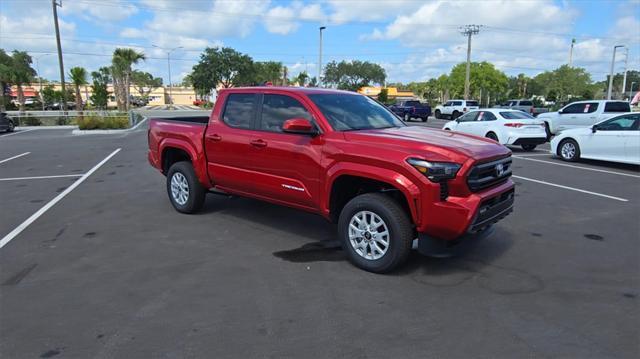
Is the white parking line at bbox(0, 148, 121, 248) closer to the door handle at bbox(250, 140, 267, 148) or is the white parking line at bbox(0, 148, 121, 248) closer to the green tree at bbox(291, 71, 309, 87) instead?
the door handle at bbox(250, 140, 267, 148)

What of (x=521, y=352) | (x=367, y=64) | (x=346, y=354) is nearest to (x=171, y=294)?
(x=346, y=354)

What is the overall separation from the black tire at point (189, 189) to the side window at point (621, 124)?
1061cm

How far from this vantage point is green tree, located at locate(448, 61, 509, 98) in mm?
77938

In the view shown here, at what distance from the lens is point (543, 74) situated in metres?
103

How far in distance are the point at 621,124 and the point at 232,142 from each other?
10.5 m

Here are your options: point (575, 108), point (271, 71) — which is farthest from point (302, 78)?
point (575, 108)

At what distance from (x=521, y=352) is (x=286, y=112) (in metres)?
3.51

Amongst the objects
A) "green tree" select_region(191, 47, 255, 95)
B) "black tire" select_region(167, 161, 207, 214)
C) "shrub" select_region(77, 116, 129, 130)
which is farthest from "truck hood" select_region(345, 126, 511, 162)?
"green tree" select_region(191, 47, 255, 95)

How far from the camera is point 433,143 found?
4395 mm

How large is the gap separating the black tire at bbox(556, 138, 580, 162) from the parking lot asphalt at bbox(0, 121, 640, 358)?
226 inches

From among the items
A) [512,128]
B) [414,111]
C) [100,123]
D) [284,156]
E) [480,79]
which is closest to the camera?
[284,156]

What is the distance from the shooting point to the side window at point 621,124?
11250 mm

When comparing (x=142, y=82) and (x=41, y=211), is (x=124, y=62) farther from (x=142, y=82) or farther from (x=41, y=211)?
(x=142, y=82)

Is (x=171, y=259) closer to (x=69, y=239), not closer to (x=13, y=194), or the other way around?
(x=69, y=239)
